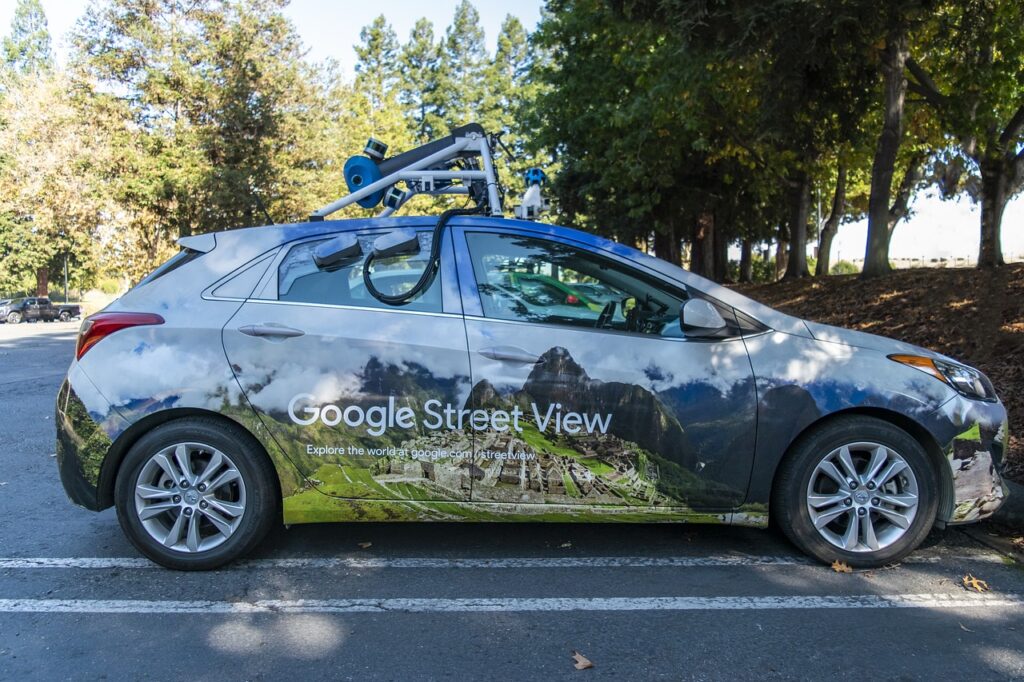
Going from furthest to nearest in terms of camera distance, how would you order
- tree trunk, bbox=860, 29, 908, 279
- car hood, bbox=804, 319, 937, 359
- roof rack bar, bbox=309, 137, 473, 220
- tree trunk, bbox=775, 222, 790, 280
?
tree trunk, bbox=775, 222, 790, 280
tree trunk, bbox=860, 29, 908, 279
roof rack bar, bbox=309, 137, 473, 220
car hood, bbox=804, 319, 937, 359

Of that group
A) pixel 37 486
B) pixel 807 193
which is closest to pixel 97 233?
pixel 807 193

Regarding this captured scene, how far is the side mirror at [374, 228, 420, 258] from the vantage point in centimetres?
411

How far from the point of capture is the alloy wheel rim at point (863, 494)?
156 inches

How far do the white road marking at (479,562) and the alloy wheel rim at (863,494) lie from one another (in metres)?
0.28

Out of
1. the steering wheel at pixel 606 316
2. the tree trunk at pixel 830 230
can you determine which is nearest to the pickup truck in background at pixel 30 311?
the tree trunk at pixel 830 230

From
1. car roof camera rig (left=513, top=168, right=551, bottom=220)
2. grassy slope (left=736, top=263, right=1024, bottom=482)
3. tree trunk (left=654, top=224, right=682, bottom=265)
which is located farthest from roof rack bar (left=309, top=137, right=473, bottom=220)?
tree trunk (left=654, top=224, right=682, bottom=265)

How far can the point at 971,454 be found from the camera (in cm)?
398

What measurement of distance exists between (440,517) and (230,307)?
1.49 metres

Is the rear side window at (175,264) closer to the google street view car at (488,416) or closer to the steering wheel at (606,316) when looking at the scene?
the google street view car at (488,416)

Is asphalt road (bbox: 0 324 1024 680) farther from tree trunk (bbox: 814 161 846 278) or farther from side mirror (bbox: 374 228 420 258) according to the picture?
tree trunk (bbox: 814 161 846 278)

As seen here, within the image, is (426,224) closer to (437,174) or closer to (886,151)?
(437,174)

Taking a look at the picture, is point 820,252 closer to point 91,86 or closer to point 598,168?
point 598,168

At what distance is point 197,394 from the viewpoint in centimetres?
387

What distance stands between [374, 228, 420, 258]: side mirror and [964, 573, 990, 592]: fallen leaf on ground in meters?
3.17
